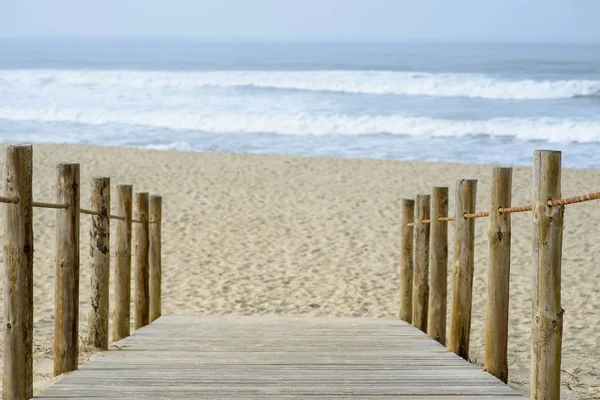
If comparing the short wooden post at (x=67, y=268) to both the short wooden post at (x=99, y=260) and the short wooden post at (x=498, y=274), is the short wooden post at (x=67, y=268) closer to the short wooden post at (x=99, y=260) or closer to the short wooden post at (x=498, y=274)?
the short wooden post at (x=99, y=260)

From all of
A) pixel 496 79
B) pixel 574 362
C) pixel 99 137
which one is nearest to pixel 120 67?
pixel 496 79

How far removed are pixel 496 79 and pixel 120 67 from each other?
23.4 meters

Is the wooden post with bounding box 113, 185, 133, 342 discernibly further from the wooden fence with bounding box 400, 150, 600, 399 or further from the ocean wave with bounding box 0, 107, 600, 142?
the ocean wave with bounding box 0, 107, 600, 142

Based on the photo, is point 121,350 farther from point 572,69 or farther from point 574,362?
point 572,69

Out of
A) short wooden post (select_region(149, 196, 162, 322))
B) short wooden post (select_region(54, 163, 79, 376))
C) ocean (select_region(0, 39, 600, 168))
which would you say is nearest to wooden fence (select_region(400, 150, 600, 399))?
short wooden post (select_region(149, 196, 162, 322))

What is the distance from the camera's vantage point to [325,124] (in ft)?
82.4

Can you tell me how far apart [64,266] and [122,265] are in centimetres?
112

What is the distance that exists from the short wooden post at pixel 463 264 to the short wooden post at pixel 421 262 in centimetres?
115

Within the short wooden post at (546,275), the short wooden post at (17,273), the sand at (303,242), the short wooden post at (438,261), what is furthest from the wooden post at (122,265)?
the short wooden post at (546,275)

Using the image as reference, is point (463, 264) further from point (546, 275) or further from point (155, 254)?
point (155, 254)

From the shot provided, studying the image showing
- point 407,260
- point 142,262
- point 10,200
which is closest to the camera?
point 10,200

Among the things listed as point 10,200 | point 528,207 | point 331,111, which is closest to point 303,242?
point 528,207

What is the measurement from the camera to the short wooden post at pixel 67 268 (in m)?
3.80

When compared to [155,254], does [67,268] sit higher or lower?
higher
